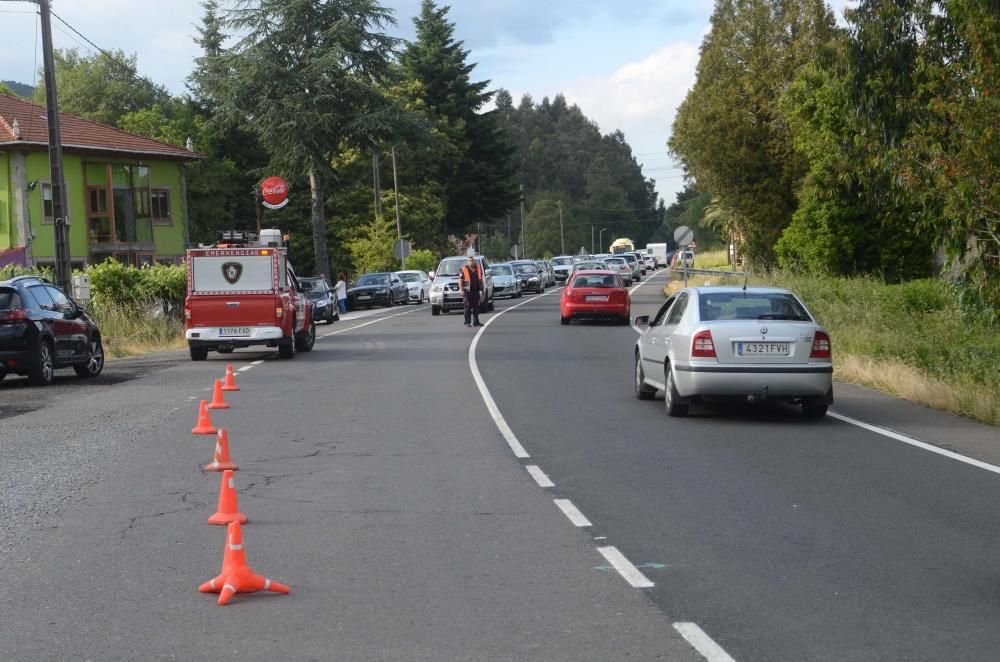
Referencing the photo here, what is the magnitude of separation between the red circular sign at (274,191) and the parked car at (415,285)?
20.1 feet

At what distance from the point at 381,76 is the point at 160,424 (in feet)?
143

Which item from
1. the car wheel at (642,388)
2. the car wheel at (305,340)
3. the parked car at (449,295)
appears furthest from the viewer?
the parked car at (449,295)

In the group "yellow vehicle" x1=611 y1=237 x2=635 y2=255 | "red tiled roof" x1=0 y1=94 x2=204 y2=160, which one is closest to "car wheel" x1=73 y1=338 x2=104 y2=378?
"red tiled roof" x1=0 y1=94 x2=204 y2=160

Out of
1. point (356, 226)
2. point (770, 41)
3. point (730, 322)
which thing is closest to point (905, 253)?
point (770, 41)

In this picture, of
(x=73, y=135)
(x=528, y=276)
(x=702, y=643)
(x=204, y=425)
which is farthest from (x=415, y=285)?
(x=702, y=643)

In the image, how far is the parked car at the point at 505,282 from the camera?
57434 millimetres

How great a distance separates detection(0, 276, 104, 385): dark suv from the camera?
20.2 meters

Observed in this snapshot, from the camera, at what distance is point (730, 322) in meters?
14.4

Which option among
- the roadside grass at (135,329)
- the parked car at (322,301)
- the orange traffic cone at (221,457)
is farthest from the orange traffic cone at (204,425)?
the parked car at (322,301)

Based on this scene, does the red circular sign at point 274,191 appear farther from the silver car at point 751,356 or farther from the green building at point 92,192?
the silver car at point 751,356

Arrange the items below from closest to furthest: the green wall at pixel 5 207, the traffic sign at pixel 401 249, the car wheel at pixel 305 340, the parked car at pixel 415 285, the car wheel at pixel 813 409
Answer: the car wheel at pixel 813 409 < the car wheel at pixel 305 340 < the green wall at pixel 5 207 < the parked car at pixel 415 285 < the traffic sign at pixel 401 249

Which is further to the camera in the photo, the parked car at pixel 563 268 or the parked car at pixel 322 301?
the parked car at pixel 563 268

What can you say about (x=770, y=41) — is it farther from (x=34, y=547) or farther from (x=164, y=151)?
(x=34, y=547)

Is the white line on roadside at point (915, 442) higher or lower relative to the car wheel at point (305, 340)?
lower
